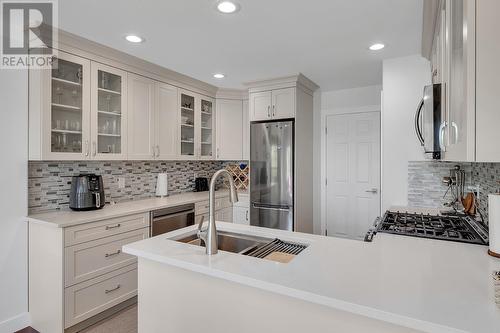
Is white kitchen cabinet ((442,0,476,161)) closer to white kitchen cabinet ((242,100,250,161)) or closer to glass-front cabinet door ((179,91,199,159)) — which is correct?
glass-front cabinet door ((179,91,199,159))

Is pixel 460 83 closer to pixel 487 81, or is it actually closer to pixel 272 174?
pixel 487 81

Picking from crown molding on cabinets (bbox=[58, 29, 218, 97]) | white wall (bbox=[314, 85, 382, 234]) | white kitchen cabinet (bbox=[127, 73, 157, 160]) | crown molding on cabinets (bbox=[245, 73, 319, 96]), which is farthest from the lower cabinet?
white wall (bbox=[314, 85, 382, 234])

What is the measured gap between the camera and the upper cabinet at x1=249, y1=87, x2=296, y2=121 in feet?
11.3

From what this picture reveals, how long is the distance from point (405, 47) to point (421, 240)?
1.81m

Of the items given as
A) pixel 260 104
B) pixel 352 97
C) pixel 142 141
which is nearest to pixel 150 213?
pixel 142 141

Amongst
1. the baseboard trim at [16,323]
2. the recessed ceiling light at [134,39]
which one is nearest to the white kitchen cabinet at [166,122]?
the recessed ceiling light at [134,39]

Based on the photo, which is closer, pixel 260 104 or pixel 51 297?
pixel 51 297

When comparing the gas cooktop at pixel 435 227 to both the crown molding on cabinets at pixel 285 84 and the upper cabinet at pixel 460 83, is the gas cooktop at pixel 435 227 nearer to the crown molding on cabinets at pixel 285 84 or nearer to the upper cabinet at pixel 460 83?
the upper cabinet at pixel 460 83

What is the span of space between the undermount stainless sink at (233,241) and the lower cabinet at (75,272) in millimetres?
1002

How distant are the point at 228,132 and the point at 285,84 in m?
1.20

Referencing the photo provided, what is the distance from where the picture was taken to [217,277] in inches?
48.0

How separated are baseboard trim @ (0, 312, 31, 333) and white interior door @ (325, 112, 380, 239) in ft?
11.5

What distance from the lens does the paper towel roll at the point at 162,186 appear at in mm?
3434

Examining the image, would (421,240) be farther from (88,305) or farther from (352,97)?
(352,97)
